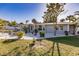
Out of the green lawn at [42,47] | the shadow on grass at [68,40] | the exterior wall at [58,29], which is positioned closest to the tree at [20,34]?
the green lawn at [42,47]

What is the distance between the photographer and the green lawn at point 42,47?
7000 millimetres

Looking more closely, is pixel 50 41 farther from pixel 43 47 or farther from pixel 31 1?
pixel 31 1

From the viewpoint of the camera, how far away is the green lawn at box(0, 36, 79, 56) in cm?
700

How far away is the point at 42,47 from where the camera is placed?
710 cm

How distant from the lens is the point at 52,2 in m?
6.92

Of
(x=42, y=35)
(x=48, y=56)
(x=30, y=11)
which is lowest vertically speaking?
(x=48, y=56)

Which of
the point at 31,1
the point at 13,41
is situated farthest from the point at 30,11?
the point at 13,41

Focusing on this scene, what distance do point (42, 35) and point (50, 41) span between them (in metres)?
0.22

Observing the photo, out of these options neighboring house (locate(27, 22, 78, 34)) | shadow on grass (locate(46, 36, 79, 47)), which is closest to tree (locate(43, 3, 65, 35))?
neighboring house (locate(27, 22, 78, 34))

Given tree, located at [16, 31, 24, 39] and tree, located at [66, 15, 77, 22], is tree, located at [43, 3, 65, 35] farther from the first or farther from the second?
tree, located at [16, 31, 24, 39]

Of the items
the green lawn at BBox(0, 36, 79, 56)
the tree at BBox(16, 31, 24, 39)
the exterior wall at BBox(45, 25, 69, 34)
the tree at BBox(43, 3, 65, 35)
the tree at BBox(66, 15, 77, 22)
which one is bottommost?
the green lawn at BBox(0, 36, 79, 56)

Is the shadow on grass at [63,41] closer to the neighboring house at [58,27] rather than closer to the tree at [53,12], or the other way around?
the neighboring house at [58,27]

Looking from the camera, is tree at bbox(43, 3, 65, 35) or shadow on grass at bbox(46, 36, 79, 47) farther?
shadow on grass at bbox(46, 36, 79, 47)

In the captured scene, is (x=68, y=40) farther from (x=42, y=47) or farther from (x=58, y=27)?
(x=42, y=47)
